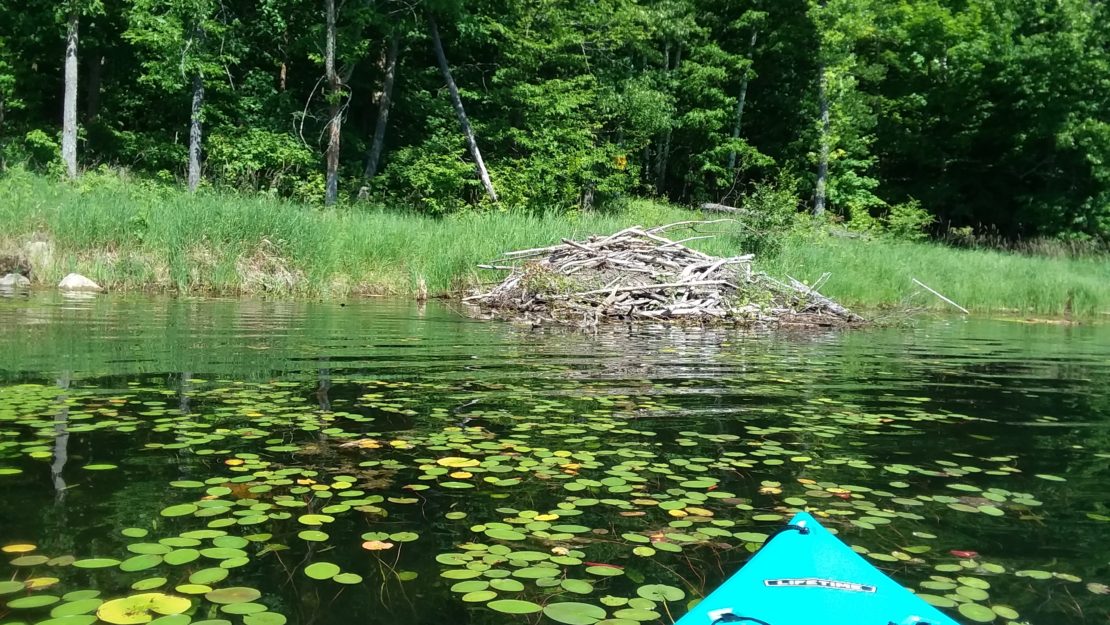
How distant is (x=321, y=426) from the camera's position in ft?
16.6

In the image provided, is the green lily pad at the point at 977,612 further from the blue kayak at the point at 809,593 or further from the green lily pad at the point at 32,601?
the green lily pad at the point at 32,601

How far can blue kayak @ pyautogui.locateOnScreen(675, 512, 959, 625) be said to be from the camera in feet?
6.81

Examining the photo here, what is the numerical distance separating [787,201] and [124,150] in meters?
20.0

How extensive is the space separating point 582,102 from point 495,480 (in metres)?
22.6

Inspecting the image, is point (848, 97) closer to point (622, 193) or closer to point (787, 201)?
point (622, 193)

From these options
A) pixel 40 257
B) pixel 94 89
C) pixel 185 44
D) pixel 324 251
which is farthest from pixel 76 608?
pixel 94 89

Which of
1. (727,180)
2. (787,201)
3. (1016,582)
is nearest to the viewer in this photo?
(1016,582)

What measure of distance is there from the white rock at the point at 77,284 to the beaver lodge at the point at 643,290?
594 cm

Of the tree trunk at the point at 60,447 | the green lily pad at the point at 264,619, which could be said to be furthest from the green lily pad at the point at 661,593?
the tree trunk at the point at 60,447

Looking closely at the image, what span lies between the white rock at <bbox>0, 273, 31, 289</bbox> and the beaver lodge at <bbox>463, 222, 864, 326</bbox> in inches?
277

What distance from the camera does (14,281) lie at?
13.3m

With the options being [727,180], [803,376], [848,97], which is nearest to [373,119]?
[727,180]

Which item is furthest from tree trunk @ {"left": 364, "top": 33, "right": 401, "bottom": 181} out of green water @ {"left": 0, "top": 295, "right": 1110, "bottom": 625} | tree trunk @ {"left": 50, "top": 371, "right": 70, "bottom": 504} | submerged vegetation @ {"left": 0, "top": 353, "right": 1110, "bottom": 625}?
tree trunk @ {"left": 50, "top": 371, "right": 70, "bottom": 504}

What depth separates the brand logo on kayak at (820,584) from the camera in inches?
84.7
